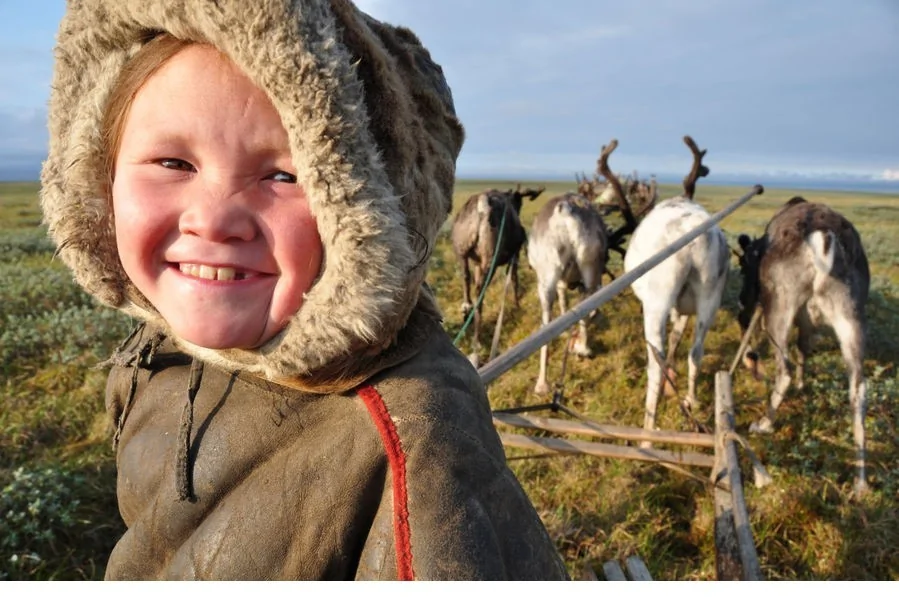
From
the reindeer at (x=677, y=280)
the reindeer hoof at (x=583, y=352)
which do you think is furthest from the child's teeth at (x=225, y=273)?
the reindeer hoof at (x=583, y=352)

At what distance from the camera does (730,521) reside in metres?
3.21

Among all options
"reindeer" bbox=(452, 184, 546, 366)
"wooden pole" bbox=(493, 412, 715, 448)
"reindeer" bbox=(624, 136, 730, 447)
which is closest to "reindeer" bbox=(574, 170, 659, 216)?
"reindeer" bbox=(452, 184, 546, 366)

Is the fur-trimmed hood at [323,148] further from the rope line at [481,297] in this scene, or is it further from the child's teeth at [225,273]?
the rope line at [481,297]

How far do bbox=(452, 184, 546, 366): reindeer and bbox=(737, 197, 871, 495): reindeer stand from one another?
10.9 ft

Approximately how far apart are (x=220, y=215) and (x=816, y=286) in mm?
5398

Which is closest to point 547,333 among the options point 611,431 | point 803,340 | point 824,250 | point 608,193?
point 611,431

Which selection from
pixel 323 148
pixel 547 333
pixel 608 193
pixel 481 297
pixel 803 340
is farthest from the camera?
pixel 608 193

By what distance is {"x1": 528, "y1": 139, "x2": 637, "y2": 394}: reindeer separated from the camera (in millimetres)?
6961

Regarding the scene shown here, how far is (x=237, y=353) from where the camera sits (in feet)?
3.76

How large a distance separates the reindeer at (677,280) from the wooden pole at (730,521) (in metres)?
1.59

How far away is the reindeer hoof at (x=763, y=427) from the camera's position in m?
5.44

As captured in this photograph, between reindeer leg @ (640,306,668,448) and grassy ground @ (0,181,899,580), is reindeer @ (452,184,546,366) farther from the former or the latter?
reindeer leg @ (640,306,668,448)

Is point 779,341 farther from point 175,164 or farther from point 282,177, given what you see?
point 175,164
